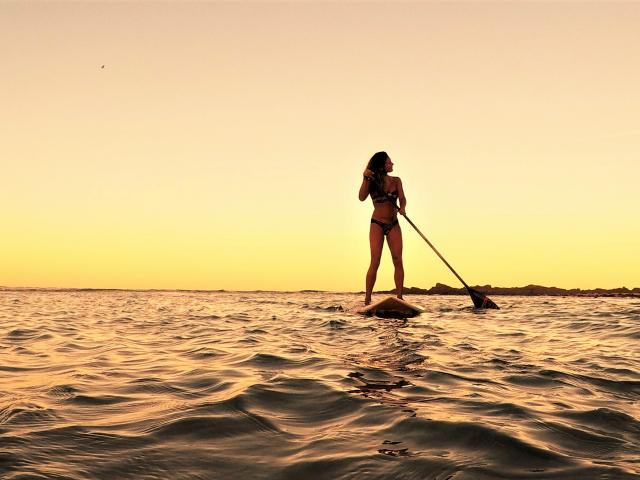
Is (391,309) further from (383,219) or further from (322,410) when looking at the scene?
(322,410)

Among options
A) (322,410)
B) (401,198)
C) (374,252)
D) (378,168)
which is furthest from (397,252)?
(322,410)

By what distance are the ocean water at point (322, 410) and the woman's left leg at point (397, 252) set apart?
4.88 meters

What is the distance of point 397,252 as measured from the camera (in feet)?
36.1

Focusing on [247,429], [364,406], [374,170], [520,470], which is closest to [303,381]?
[364,406]

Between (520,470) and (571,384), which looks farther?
(571,384)

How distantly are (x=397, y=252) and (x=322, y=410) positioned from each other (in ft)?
26.5

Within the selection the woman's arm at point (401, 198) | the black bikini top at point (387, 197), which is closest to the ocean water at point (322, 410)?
the woman's arm at point (401, 198)

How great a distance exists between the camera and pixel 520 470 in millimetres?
2148

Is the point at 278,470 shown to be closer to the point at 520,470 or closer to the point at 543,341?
the point at 520,470

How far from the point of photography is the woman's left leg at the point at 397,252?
10969 mm

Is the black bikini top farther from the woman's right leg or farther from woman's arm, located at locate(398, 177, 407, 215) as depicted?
the woman's right leg

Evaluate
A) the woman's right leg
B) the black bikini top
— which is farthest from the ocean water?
the black bikini top

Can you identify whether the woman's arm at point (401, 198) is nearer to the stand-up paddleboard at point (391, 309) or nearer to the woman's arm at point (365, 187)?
the woman's arm at point (365, 187)

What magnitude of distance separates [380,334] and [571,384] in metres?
2.92
